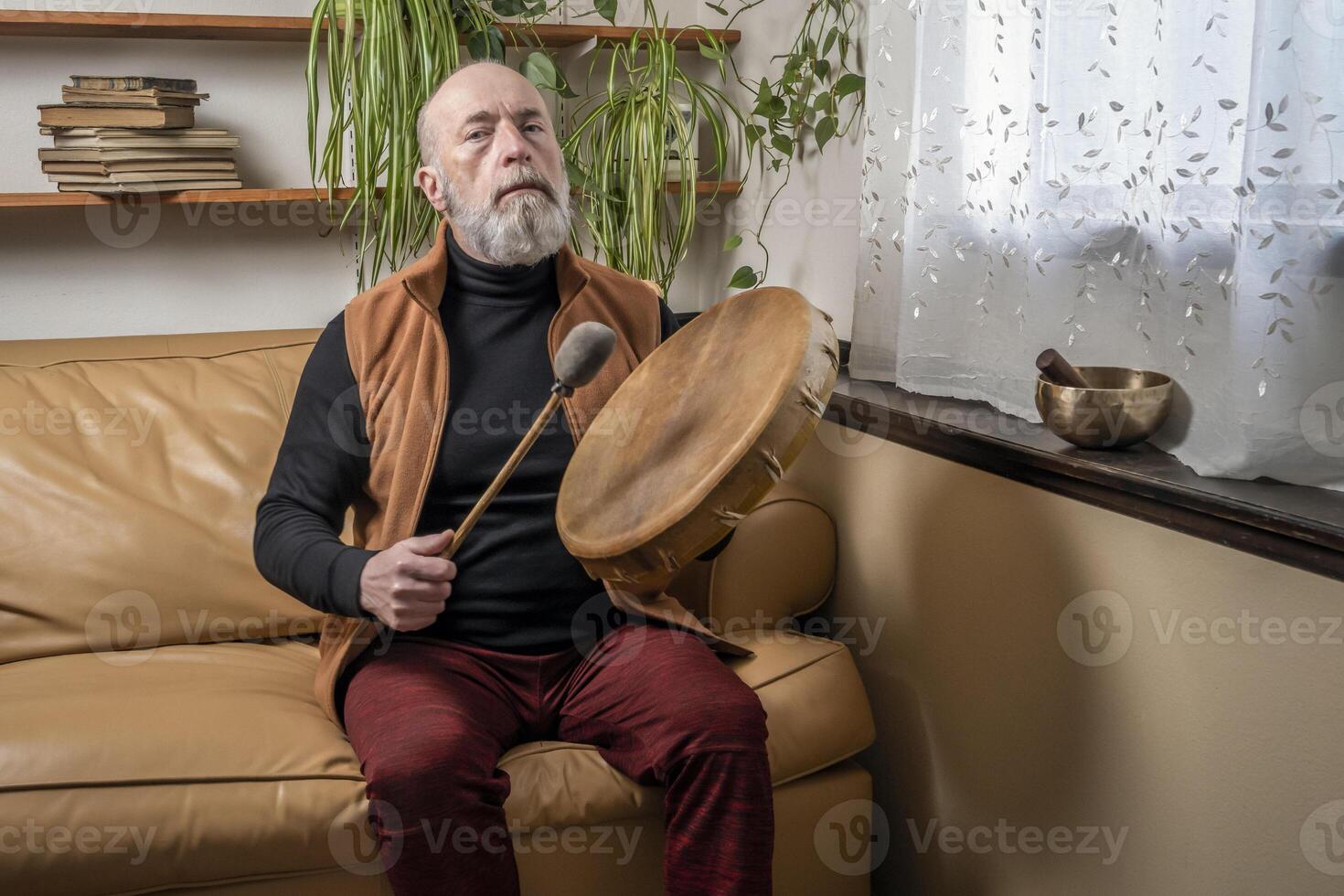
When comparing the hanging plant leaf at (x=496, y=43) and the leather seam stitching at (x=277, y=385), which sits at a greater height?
the hanging plant leaf at (x=496, y=43)

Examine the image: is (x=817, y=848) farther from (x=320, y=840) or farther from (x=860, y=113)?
(x=860, y=113)

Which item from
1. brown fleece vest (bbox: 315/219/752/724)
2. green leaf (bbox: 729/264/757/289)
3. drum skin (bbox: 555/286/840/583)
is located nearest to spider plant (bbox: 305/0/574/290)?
brown fleece vest (bbox: 315/219/752/724)

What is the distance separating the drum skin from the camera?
1274 millimetres

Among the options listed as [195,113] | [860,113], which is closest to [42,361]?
[195,113]

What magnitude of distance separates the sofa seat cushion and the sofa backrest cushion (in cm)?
23

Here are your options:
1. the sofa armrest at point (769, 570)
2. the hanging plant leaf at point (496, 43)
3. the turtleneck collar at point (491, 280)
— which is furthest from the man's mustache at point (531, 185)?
the hanging plant leaf at point (496, 43)

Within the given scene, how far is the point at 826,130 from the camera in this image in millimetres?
2244

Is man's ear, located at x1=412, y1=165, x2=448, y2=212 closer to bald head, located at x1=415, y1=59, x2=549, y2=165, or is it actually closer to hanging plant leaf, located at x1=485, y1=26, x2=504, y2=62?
bald head, located at x1=415, y1=59, x2=549, y2=165

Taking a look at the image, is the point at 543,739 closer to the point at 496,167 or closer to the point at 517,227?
the point at 517,227

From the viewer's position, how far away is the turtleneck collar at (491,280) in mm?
1777

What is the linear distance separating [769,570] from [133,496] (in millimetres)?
1150

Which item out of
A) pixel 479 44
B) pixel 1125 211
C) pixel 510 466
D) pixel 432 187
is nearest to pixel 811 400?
pixel 510 466

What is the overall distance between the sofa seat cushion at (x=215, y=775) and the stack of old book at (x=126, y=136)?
106 centimetres

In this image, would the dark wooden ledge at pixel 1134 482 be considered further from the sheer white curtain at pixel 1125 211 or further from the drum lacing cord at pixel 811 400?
the drum lacing cord at pixel 811 400
